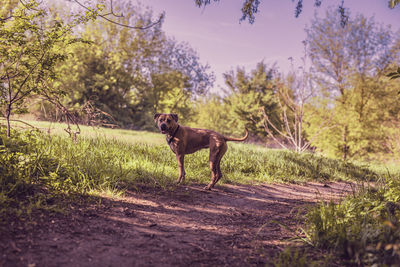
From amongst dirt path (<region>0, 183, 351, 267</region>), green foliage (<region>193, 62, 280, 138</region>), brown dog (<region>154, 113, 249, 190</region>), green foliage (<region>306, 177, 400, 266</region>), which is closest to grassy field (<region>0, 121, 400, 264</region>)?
green foliage (<region>306, 177, 400, 266</region>)

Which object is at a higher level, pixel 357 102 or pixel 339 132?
pixel 357 102

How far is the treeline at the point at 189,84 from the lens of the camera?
476 cm

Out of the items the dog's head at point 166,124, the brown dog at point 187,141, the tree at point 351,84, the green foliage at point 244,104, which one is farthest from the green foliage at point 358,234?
the green foliage at point 244,104

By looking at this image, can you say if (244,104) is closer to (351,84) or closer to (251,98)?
(251,98)

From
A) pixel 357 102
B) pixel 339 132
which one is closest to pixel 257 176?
pixel 339 132

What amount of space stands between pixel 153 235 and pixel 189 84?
29.4 m

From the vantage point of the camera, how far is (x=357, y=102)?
1549 centimetres

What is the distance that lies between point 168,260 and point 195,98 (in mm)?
31118

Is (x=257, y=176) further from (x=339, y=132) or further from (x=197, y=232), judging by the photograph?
(x=339, y=132)

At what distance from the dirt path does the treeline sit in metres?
2.07

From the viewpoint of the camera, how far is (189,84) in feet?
102

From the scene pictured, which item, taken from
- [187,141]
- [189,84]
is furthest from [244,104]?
[187,141]

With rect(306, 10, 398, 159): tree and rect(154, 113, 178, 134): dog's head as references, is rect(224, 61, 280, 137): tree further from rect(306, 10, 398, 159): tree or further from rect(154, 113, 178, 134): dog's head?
rect(154, 113, 178, 134): dog's head

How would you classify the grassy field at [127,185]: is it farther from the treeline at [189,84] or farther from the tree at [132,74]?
the tree at [132,74]
